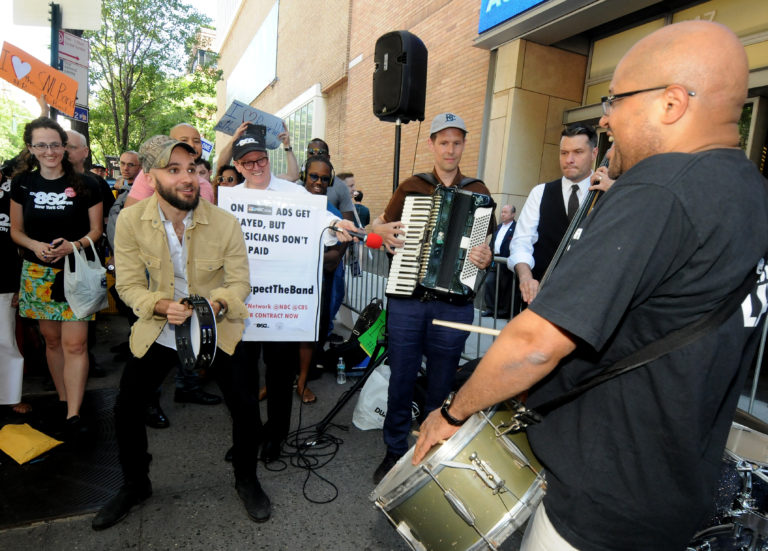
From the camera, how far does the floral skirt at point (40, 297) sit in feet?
11.7

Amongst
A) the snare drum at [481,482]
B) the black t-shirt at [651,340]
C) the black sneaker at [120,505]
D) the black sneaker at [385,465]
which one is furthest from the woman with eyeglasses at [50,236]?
the black t-shirt at [651,340]

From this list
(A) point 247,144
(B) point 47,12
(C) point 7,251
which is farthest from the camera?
(B) point 47,12

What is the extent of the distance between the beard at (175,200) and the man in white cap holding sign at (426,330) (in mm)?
1211

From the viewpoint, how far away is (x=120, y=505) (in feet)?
8.82

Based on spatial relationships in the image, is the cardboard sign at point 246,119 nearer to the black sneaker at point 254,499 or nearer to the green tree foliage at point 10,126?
the black sneaker at point 254,499

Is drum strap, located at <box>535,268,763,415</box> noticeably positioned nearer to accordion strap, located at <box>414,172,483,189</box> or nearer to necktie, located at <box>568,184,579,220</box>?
accordion strap, located at <box>414,172,483,189</box>

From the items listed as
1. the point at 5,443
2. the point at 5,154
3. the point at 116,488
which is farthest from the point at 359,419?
the point at 5,154

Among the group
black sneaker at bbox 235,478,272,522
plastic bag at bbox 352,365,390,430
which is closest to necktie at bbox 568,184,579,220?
plastic bag at bbox 352,365,390,430

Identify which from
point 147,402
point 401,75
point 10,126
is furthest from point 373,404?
point 10,126

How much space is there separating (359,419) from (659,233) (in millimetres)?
3402

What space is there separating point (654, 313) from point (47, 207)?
13.8 feet

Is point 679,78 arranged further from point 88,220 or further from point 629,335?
point 88,220

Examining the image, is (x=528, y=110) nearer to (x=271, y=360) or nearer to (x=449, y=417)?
(x=271, y=360)

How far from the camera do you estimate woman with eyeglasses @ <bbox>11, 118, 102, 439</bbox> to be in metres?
3.54
